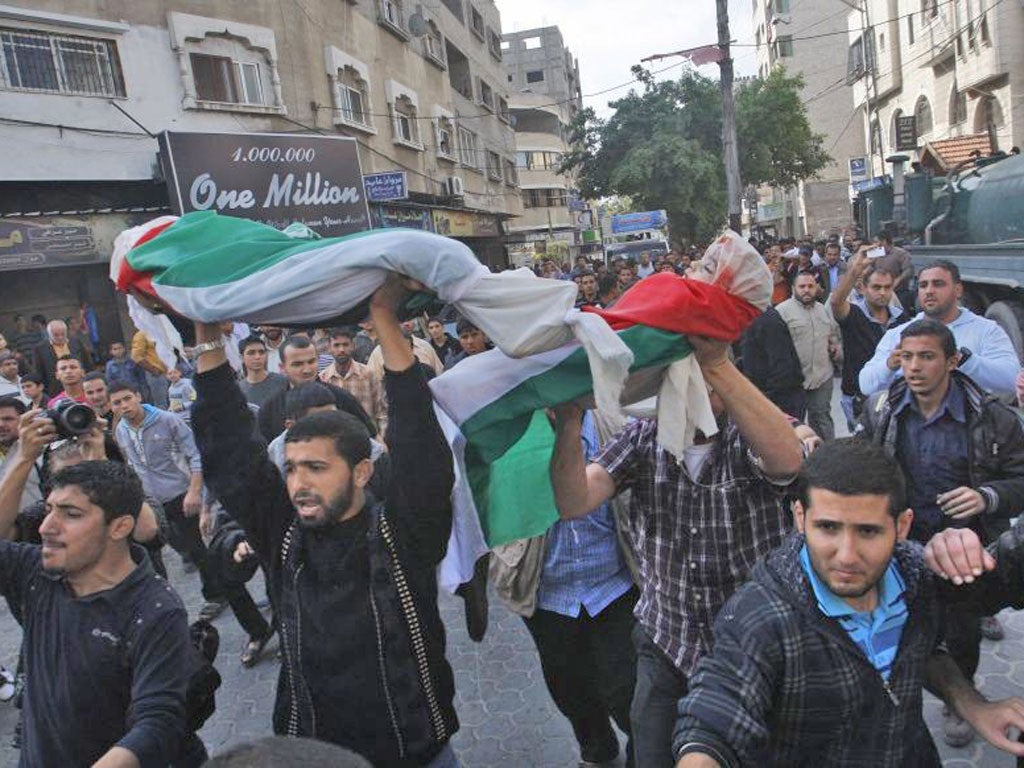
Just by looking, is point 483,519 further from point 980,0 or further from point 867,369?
point 980,0

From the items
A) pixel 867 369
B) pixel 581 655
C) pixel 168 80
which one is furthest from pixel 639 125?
pixel 581 655

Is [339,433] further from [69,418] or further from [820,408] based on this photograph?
[820,408]

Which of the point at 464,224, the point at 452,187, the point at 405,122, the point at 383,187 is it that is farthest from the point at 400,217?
the point at 464,224

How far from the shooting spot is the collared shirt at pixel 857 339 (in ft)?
19.9

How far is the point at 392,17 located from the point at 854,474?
849 inches

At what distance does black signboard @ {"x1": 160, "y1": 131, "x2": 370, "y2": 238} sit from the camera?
42.9ft

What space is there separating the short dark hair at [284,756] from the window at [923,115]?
32705 mm

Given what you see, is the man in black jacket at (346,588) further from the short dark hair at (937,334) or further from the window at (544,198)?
the window at (544,198)

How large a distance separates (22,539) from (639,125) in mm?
28855

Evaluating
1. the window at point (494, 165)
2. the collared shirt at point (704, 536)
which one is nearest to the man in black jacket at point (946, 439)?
the collared shirt at point (704, 536)

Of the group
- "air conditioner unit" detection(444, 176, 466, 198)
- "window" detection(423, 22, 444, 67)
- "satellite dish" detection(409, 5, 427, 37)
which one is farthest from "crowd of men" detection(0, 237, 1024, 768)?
"window" detection(423, 22, 444, 67)

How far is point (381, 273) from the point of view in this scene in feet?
6.28

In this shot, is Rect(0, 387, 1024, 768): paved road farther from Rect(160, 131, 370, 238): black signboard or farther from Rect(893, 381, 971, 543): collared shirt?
Rect(160, 131, 370, 238): black signboard

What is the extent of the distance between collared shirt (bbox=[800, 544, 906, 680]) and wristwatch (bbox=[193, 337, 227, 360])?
1718mm
